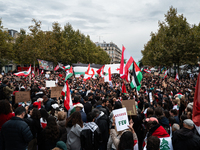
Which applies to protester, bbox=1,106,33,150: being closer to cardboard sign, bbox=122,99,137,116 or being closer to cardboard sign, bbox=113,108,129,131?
cardboard sign, bbox=113,108,129,131

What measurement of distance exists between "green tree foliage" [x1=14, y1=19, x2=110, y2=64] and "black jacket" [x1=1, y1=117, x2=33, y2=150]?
25935 millimetres

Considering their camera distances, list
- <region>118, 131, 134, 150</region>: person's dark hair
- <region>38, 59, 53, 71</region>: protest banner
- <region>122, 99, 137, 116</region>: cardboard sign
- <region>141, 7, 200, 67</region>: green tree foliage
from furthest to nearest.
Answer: <region>141, 7, 200, 67</region>: green tree foliage, <region>38, 59, 53, 71</region>: protest banner, <region>122, 99, 137, 116</region>: cardboard sign, <region>118, 131, 134, 150</region>: person's dark hair

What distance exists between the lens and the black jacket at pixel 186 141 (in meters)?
3.79

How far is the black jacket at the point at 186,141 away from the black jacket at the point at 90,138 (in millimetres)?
1721

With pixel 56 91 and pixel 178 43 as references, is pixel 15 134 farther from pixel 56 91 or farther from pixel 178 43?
pixel 178 43

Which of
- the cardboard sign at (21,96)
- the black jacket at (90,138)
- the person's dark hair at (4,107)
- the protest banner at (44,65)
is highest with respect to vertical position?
the protest banner at (44,65)

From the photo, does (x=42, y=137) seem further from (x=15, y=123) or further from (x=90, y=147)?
(x=90, y=147)

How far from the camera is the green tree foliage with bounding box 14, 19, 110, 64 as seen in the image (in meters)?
28.7

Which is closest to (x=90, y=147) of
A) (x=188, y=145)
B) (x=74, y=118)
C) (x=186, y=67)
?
(x=74, y=118)

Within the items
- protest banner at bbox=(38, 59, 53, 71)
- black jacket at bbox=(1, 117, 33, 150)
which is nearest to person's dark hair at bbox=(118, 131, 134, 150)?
black jacket at bbox=(1, 117, 33, 150)

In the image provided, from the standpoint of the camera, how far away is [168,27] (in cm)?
3259

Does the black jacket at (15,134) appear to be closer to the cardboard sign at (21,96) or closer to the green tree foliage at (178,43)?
the cardboard sign at (21,96)

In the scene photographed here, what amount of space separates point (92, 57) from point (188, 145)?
5735 centimetres

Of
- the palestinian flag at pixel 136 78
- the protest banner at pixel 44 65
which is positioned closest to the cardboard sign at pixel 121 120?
the palestinian flag at pixel 136 78
